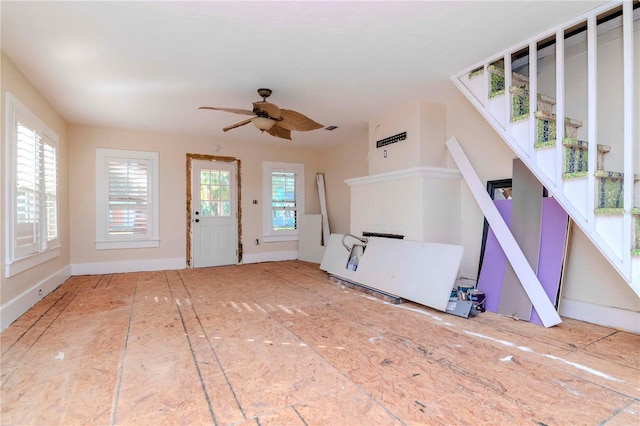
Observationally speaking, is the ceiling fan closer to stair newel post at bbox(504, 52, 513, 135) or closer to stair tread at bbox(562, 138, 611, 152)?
stair newel post at bbox(504, 52, 513, 135)

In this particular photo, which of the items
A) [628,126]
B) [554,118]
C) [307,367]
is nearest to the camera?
[307,367]

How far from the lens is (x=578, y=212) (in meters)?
2.55

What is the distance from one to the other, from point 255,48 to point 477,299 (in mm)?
3296

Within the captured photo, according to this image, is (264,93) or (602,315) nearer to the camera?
(602,315)

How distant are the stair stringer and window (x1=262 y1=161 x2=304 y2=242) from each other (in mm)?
4526

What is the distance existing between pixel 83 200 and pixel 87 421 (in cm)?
500

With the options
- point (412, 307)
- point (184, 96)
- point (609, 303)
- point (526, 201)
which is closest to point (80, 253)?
point (184, 96)

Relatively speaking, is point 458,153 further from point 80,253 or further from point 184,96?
point 80,253

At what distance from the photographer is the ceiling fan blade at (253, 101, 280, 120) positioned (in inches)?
140

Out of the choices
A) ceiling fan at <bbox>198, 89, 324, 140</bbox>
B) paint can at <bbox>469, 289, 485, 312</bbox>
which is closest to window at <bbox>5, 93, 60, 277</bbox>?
ceiling fan at <bbox>198, 89, 324, 140</bbox>

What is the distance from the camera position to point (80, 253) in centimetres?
550

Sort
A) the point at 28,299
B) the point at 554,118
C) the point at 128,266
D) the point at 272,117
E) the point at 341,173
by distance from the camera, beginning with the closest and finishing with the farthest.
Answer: the point at 554,118, the point at 28,299, the point at 272,117, the point at 128,266, the point at 341,173

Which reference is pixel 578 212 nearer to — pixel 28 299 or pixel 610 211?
pixel 610 211

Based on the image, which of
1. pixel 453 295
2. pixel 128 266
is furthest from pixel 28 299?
pixel 453 295
